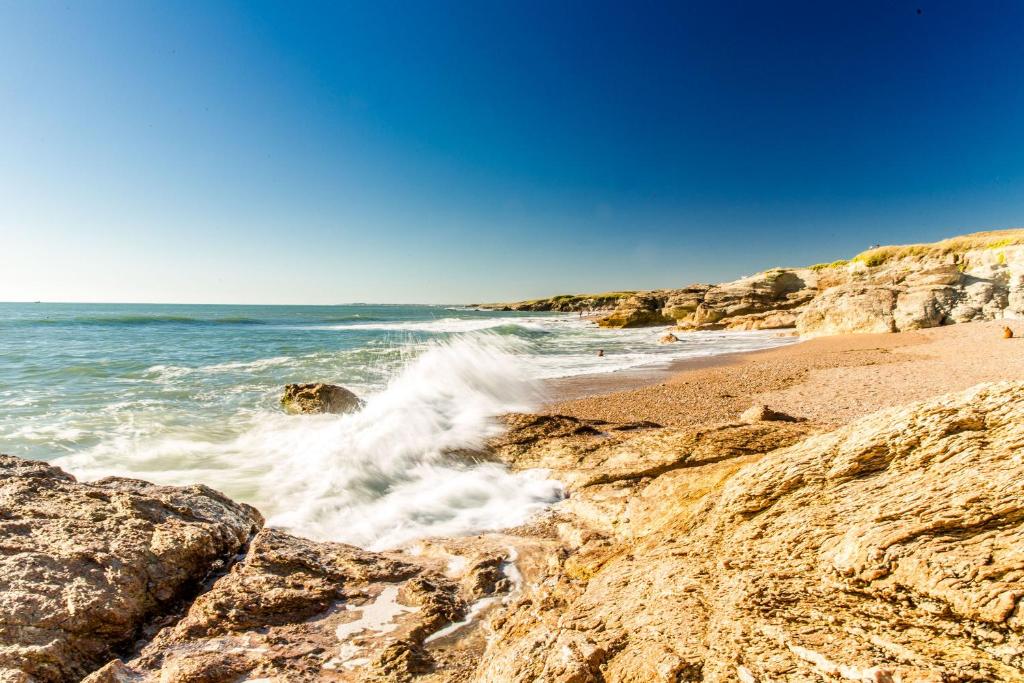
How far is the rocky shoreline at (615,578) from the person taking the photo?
1.89 meters

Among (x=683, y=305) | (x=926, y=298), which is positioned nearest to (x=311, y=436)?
(x=926, y=298)

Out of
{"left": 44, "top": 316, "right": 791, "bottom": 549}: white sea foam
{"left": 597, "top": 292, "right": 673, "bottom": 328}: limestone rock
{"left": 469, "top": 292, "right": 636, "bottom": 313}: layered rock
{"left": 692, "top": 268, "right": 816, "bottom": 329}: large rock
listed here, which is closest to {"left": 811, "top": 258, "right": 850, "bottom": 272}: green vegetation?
{"left": 692, "top": 268, "right": 816, "bottom": 329}: large rock

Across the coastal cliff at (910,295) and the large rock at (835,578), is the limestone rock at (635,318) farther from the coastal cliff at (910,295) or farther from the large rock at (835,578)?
the large rock at (835,578)

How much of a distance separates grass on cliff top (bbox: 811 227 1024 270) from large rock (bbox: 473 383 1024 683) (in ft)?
120

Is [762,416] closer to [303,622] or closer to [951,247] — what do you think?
[303,622]

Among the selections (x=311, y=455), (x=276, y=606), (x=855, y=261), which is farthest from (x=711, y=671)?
(x=855, y=261)

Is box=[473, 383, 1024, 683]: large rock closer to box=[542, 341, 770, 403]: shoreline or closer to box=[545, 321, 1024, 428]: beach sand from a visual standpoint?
box=[545, 321, 1024, 428]: beach sand

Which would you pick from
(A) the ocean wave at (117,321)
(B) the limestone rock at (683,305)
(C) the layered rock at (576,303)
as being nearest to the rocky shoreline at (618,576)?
(B) the limestone rock at (683,305)

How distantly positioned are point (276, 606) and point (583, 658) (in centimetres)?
231

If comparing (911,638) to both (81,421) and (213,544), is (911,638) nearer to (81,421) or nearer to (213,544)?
(213,544)

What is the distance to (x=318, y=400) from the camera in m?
11.8

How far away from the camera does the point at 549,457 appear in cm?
661

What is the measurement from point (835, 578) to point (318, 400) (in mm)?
11633

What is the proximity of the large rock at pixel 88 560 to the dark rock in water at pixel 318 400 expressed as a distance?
23.6 feet
